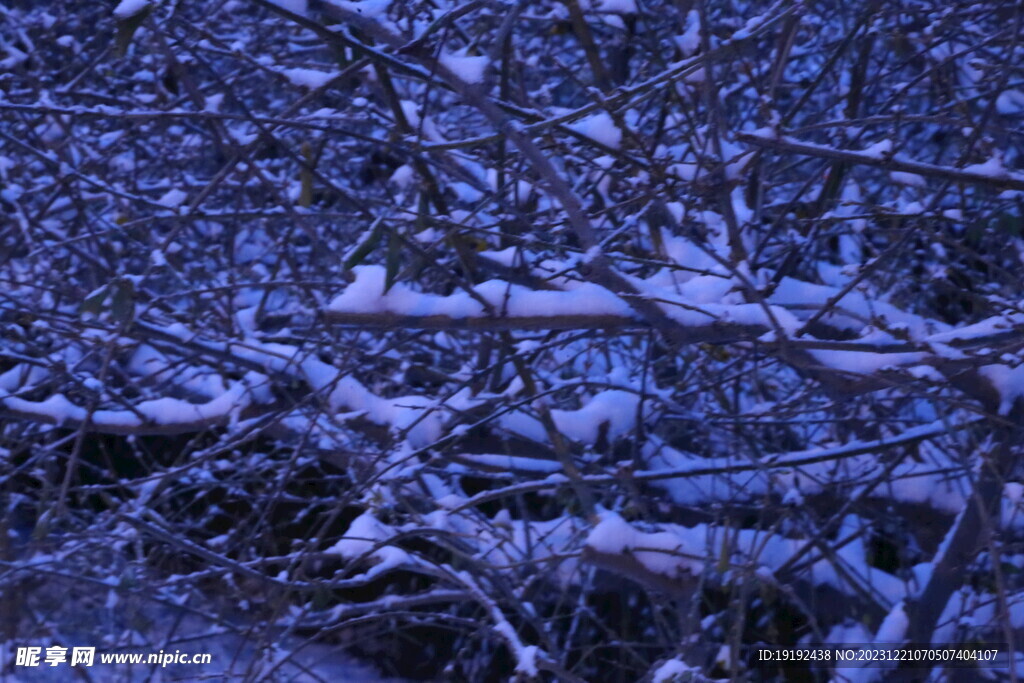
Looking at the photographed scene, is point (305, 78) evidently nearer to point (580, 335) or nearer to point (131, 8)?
point (131, 8)

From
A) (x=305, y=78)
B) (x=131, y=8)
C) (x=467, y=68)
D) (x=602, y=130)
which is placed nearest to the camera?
(x=131, y=8)

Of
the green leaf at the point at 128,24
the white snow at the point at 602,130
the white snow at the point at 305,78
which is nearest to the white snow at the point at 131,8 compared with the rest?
the green leaf at the point at 128,24

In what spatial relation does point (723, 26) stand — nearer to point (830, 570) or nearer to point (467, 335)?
point (467, 335)

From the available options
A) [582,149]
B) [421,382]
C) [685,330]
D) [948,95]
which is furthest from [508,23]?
[421,382]

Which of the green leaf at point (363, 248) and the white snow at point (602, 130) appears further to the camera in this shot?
the white snow at point (602, 130)

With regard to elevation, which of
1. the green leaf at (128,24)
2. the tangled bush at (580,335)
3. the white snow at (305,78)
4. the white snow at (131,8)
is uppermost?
the white snow at (305,78)

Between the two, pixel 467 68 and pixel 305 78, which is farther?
pixel 305 78

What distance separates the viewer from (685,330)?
1987 mm

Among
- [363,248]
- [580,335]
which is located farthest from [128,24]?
[580,335]

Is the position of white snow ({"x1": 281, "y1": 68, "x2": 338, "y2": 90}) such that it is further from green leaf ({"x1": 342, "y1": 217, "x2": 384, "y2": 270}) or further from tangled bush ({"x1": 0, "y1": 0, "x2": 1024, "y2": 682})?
green leaf ({"x1": 342, "y1": 217, "x2": 384, "y2": 270})

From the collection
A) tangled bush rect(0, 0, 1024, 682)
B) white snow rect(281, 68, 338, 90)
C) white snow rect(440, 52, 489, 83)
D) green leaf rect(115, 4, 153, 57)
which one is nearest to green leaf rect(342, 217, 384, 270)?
tangled bush rect(0, 0, 1024, 682)

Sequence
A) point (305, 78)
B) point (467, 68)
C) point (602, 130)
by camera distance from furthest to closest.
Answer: point (305, 78), point (602, 130), point (467, 68)

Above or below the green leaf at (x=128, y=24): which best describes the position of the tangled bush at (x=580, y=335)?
below

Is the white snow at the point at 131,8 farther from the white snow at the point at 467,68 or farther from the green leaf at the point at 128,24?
the white snow at the point at 467,68
